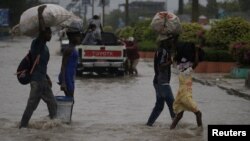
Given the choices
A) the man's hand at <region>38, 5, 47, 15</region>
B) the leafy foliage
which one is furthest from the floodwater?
the leafy foliage

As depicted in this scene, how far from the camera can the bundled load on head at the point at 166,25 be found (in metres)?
11.8

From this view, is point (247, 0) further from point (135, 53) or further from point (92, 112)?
point (92, 112)

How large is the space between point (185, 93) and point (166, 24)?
1434mm

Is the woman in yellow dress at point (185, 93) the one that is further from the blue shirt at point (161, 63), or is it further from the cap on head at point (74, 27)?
the cap on head at point (74, 27)

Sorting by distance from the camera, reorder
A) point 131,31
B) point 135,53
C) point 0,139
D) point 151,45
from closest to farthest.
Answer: point 0,139 < point 135,53 < point 151,45 < point 131,31

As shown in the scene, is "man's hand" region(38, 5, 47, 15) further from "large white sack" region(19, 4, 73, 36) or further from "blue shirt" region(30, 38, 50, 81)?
"blue shirt" region(30, 38, 50, 81)

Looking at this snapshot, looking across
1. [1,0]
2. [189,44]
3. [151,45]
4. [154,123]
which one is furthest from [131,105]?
[1,0]

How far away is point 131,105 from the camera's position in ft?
52.5

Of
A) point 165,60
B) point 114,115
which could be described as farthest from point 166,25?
point 114,115

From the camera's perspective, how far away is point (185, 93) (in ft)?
37.0

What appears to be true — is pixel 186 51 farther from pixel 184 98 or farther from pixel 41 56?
pixel 41 56

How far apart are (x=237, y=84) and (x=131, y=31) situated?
1268 inches

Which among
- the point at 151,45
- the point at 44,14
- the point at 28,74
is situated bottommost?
the point at 151,45

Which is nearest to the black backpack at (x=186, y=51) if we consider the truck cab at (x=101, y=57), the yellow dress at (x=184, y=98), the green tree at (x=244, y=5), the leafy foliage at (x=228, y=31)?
the yellow dress at (x=184, y=98)
